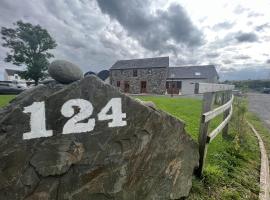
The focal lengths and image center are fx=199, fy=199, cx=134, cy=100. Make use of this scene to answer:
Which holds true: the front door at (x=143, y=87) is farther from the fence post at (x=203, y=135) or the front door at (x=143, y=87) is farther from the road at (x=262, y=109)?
the fence post at (x=203, y=135)

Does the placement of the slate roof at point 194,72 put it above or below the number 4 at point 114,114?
above

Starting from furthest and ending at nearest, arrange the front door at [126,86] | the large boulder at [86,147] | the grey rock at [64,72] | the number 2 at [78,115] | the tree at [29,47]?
the front door at [126,86] → the tree at [29,47] → the grey rock at [64,72] → the number 2 at [78,115] → the large boulder at [86,147]

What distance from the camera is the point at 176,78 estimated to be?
39750 millimetres

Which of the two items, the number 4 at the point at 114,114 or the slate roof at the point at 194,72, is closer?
the number 4 at the point at 114,114

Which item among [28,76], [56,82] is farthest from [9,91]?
[56,82]

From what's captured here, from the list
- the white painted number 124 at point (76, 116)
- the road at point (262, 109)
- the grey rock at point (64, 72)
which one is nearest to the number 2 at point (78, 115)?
the white painted number 124 at point (76, 116)

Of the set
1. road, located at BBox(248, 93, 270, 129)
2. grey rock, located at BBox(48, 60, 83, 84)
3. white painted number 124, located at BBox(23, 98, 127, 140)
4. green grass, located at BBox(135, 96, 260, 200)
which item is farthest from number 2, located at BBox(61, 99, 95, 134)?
road, located at BBox(248, 93, 270, 129)

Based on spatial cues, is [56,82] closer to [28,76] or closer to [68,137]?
[68,137]

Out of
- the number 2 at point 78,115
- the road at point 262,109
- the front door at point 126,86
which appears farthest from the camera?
the front door at point 126,86

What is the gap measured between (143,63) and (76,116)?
1538 inches

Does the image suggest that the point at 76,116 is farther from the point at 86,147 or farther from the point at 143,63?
the point at 143,63

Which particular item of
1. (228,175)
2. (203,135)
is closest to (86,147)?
(203,135)

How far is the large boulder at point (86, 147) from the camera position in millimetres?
1924

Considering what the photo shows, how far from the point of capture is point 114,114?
236 cm
